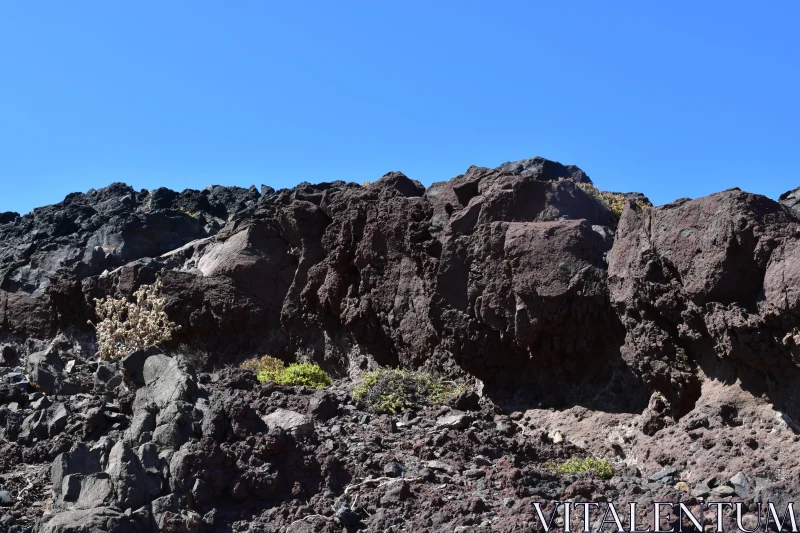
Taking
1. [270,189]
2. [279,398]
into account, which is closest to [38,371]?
[279,398]

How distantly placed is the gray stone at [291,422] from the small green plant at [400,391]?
175 centimetres

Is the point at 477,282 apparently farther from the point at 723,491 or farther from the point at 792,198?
the point at 792,198

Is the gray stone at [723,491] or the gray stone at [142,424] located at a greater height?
the gray stone at [142,424]

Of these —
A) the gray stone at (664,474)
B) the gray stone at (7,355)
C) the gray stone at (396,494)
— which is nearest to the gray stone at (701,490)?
the gray stone at (664,474)

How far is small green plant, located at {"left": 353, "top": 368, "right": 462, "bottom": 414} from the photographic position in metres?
10.8

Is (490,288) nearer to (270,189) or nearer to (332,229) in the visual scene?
(332,229)

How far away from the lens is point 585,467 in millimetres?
8742

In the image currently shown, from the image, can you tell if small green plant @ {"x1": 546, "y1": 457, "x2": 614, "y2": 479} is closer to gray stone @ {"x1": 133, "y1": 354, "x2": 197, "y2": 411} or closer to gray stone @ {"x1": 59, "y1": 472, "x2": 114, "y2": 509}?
gray stone @ {"x1": 133, "y1": 354, "x2": 197, "y2": 411}

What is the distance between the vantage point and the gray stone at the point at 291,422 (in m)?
8.65

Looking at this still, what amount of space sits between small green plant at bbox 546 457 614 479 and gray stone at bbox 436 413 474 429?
48.6 inches

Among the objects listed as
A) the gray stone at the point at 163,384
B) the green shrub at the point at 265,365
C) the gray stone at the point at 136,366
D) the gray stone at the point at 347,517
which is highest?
the green shrub at the point at 265,365

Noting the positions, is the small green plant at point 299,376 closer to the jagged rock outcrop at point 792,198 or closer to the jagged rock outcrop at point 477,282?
the jagged rock outcrop at point 477,282

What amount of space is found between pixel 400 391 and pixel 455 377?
1.33 meters

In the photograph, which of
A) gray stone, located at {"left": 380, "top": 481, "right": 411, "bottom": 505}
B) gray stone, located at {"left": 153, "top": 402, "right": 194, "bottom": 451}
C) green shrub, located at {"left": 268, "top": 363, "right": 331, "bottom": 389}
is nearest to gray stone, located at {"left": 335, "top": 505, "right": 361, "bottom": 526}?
gray stone, located at {"left": 380, "top": 481, "right": 411, "bottom": 505}
